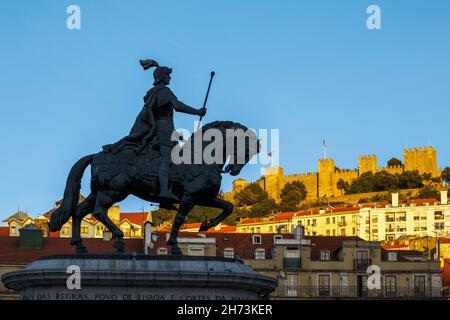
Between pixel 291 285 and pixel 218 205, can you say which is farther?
pixel 291 285

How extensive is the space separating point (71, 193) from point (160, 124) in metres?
2.50

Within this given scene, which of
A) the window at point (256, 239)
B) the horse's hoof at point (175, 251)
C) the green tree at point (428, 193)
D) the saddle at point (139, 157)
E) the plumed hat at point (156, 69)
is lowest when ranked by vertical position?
the horse's hoof at point (175, 251)

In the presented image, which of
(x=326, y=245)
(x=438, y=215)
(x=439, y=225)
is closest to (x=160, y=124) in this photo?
(x=326, y=245)

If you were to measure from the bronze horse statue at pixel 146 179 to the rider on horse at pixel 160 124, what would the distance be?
0.18 meters

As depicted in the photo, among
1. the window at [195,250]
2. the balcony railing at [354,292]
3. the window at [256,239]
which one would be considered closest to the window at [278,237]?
the window at [256,239]

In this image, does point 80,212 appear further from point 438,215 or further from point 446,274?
point 438,215

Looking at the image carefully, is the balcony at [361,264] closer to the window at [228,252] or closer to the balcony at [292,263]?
the balcony at [292,263]

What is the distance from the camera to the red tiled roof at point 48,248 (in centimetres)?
7706

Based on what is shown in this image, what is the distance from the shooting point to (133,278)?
2664 cm

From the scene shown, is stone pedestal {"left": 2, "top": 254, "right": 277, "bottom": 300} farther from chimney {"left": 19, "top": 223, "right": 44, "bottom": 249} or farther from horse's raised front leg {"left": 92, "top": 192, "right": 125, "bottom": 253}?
chimney {"left": 19, "top": 223, "right": 44, "bottom": 249}

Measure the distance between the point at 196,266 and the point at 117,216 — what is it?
4665 inches

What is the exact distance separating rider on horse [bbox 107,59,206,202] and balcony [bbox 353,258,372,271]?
181 ft

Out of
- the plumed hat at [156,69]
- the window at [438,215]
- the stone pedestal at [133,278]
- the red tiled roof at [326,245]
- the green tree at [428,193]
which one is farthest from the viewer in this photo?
the green tree at [428,193]

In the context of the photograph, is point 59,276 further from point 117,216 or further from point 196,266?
point 117,216
